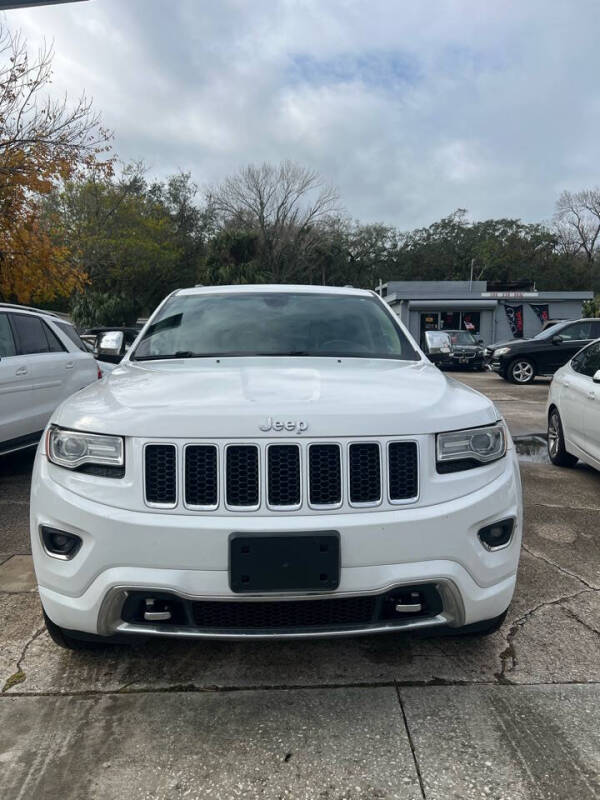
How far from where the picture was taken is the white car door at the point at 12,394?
5.46m

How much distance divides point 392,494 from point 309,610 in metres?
0.52

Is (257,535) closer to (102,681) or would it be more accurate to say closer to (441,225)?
(102,681)

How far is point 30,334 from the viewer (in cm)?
616

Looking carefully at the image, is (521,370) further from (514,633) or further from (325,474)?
(325,474)

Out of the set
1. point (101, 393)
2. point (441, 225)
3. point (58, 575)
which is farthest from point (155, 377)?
point (441, 225)

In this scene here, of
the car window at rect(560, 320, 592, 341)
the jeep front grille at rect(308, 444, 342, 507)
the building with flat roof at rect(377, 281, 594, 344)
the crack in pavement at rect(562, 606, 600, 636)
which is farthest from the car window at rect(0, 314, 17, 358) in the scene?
the building with flat roof at rect(377, 281, 594, 344)

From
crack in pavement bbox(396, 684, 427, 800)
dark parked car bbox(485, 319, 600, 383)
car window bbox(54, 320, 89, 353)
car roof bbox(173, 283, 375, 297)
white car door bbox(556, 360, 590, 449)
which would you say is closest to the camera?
Result: crack in pavement bbox(396, 684, 427, 800)

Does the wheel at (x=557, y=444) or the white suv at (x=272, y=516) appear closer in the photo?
the white suv at (x=272, y=516)

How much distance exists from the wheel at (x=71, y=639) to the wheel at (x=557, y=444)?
16.6 ft

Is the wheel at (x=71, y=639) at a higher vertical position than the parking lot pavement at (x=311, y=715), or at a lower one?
higher

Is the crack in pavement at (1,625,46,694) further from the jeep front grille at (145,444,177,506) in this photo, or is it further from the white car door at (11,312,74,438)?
the white car door at (11,312,74,438)

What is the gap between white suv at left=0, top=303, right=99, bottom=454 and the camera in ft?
18.2

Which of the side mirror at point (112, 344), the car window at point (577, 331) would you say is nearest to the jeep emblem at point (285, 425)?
the side mirror at point (112, 344)

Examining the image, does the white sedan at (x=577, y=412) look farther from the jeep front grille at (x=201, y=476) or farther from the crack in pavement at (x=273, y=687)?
the jeep front grille at (x=201, y=476)
